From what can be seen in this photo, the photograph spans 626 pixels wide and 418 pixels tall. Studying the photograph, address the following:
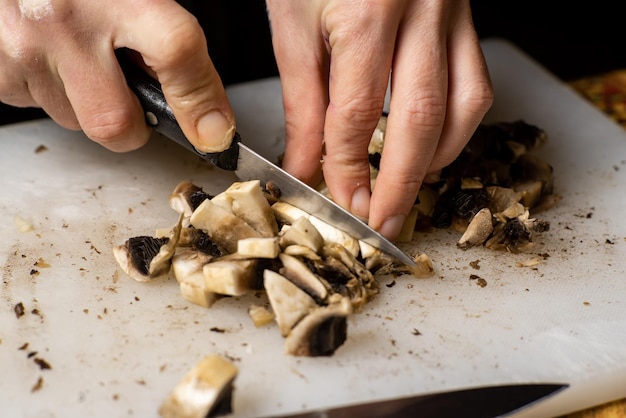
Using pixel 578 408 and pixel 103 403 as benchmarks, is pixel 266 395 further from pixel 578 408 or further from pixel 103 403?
pixel 578 408

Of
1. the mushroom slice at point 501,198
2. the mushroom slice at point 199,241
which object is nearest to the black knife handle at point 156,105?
the mushroom slice at point 199,241

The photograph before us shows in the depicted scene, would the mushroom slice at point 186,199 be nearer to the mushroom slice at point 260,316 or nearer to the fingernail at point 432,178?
the mushroom slice at point 260,316

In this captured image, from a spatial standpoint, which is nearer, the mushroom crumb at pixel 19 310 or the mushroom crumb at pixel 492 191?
Answer: the mushroom crumb at pixel 19 310

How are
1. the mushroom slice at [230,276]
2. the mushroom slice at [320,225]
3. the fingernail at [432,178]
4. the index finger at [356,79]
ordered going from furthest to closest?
1. the fingernail at [432,178]
2. the mushroom slice at [320,225]
3. the index finger at [356,79]
4. the mushroom slice at [230,276]

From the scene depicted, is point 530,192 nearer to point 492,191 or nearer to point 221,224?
point 492,191

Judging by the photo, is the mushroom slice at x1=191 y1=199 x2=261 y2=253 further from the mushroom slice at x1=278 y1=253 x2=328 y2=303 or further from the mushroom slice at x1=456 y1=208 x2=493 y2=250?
the mushroom slice at x1=456 y1=208 x2=493 y2=250

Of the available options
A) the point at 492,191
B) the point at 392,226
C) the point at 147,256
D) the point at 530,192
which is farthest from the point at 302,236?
the point at 530,192
